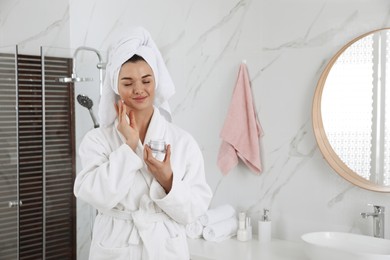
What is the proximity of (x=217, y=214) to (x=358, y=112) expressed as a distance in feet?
2.92

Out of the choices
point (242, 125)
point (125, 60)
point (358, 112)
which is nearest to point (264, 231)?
point (242, 125)

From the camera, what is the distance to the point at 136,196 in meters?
1.76

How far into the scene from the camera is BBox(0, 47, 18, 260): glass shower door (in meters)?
2.89

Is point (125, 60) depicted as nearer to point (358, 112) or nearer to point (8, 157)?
point (358, 112)

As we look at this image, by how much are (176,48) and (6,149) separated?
1.12m

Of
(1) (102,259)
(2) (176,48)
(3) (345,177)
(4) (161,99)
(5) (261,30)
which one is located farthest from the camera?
(2) (176,48)

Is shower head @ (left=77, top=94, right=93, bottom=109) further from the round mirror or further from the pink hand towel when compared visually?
the round mirror

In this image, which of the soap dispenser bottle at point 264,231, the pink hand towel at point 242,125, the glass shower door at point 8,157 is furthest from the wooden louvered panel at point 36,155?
the soap dispenser bottle at point 264,231

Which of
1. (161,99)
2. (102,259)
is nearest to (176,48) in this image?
(161,99)

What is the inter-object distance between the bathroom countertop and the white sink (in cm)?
12

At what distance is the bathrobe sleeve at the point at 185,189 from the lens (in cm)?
170

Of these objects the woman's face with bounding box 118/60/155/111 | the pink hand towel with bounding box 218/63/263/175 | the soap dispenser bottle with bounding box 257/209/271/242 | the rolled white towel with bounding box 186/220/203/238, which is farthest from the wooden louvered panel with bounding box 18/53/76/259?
the woman's face with bounding box 118/60/155/111

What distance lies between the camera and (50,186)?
2979mm

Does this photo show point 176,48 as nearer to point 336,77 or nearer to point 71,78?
point 71,78
